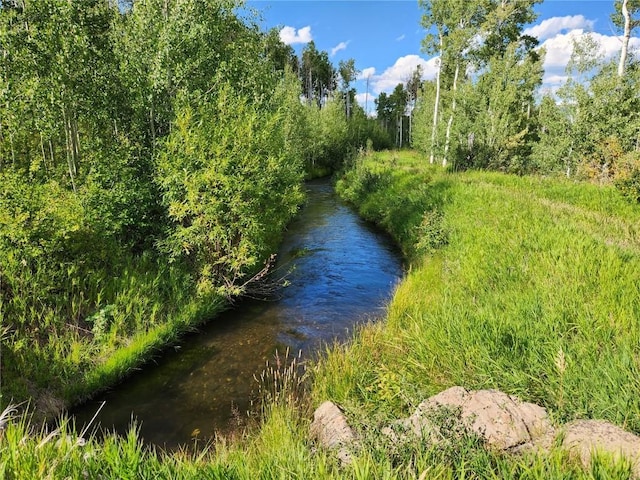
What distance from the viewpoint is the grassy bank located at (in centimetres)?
330

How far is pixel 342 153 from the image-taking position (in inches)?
1959

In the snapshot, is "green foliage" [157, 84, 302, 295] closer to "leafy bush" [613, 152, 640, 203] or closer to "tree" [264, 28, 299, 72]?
"leafy bush" [613, 152, 640, 203]

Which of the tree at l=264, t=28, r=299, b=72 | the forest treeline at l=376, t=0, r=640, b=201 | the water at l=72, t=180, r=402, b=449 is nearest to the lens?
the water at l=72, t=180, r=402, b=449

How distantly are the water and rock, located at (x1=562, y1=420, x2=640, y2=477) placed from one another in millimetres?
4867

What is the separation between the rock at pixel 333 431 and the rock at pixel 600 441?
198 centimetres

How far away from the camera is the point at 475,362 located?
18.2 feet

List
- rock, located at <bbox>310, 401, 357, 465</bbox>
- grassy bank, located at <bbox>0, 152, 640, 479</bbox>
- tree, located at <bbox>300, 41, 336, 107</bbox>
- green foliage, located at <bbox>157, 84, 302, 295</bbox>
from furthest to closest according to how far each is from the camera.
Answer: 1. tree, located at <bbox>300, 41, 336, 107</bbox>
2. green foliage, located at <bbox>157, 84, 302, 295</bbox>
3. rock, located at <bbox>310, 401, 357, 465</bbox>
4. grassy bank, located at <bbox>0, 152, 640, 479</bbox>

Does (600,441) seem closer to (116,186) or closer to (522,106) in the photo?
(116,186)

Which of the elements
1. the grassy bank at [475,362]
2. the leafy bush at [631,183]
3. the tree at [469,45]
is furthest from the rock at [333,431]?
the tree at [469,45]

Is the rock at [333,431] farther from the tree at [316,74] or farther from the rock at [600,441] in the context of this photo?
the tree at [316,74]

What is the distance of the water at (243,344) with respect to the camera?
21.2 feet

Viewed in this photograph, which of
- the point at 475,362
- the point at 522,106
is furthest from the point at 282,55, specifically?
the point at 475,362

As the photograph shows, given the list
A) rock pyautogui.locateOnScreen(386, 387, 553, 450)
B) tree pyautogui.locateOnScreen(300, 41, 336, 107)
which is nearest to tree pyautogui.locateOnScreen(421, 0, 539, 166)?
rock pyautogui.locateOnScreen(386, 387, 553, 450)

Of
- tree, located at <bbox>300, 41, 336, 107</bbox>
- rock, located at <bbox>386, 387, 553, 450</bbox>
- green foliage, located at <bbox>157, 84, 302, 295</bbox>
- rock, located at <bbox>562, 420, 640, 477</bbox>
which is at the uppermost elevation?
tree, located at <bbox>300, 41, 336, 107</bbox>
